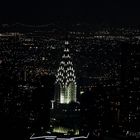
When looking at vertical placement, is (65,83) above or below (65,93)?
above

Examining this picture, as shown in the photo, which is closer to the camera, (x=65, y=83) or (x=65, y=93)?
(x=65, y=83)

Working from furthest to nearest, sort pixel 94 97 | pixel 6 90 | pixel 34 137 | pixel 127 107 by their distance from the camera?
pixel 94 97 → pixel 127 107 → pixel 6 90 → pixel 34 137

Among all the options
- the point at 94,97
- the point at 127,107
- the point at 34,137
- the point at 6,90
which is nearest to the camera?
Result: the point at 34,137

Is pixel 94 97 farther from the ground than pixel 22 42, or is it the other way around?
pixel 22 42

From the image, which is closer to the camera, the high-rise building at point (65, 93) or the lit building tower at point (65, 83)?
the high-rise building at point (65, 93)

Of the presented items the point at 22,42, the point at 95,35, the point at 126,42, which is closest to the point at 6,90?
the point at 22,42

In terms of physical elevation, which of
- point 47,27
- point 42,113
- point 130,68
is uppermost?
point 47,27

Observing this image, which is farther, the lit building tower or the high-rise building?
the lit building tower

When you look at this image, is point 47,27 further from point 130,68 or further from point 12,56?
point 130,68
